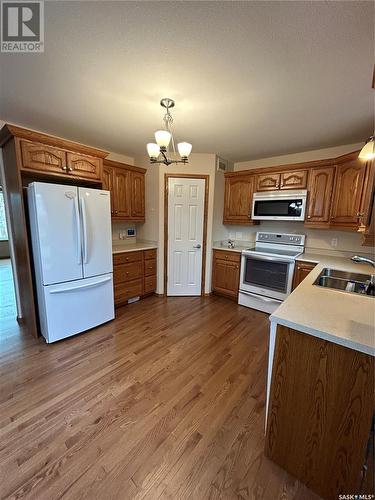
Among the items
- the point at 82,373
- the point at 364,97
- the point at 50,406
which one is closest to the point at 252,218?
the point at 364,97

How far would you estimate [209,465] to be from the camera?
1223mm

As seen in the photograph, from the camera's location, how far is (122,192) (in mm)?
3371

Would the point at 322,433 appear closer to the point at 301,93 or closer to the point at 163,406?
the point at 163,406

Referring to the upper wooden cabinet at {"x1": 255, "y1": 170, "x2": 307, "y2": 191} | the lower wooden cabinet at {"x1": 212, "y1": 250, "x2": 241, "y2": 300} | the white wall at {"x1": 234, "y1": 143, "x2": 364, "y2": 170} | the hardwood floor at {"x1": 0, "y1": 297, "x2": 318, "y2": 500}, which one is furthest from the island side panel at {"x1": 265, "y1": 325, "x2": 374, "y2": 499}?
the white wall at {"x1": 234, "y1": 143, "x2": 364, "y2": 170}

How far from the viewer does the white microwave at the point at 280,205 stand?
3.02 metres

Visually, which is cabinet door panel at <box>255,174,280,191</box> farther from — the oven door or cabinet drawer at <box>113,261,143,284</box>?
cabinet drawer at <box>113,261,143,284</box>

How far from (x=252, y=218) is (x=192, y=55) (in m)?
2.53

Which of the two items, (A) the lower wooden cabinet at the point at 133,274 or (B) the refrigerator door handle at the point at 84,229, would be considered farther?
(A) the lower wooden cabinet at the point at 133,274

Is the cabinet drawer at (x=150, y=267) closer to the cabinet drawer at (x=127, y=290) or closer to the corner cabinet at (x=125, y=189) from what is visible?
the cabinet drawer at (x=127, y=290)

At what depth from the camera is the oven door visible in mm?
2926

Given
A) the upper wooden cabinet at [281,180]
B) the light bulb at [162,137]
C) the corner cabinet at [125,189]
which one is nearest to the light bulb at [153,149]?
the light bulb at [162,137]

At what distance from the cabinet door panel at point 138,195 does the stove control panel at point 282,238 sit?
2162 mm

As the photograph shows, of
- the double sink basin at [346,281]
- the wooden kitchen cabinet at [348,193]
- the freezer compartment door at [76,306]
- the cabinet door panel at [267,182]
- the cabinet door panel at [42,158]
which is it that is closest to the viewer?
the double sink basin at [346,281]

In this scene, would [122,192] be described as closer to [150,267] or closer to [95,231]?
[95,231]
